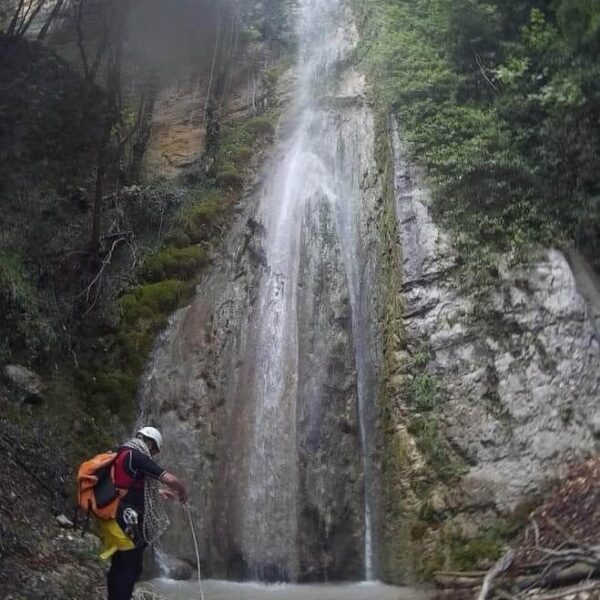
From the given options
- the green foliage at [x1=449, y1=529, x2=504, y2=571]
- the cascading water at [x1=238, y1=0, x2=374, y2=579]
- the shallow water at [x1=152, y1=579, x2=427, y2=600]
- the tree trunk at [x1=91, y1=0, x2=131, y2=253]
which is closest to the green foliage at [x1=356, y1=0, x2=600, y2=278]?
the cascading water at [x1=238, y1=0, x2=374, y2=579]

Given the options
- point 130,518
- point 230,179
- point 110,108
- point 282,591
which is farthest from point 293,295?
point 130,518

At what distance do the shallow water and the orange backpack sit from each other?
2.27 meters

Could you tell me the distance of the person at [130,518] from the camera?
5250mm

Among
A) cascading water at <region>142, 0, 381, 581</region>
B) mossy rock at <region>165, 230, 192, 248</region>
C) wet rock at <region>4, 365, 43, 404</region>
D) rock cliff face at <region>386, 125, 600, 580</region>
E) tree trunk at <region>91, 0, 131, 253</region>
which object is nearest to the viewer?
rock cliff face at <region>386, 125, 600, 580</region>

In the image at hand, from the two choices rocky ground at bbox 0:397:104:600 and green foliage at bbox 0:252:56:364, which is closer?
rocky ground at bbox 0:397:104:600

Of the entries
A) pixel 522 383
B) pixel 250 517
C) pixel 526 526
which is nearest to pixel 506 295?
pixel 522 383

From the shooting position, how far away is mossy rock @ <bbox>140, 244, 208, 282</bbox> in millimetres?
11055

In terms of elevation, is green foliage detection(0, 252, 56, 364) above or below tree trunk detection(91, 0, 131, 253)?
below

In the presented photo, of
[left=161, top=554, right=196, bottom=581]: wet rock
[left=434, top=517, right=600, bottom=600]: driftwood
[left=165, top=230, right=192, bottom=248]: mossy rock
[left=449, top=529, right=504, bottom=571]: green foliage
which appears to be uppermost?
[left=165, top=230, right=192, bottom=248]: mossy rock

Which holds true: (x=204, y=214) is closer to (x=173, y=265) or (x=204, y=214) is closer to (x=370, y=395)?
(x=173, y=265)

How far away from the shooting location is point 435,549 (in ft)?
24.8

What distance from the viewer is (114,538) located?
5277mm

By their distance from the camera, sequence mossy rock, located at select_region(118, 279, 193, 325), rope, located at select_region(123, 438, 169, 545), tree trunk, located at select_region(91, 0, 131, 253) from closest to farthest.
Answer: rope, located at select_region(123, 438, 169, 545) < mossy rock, located at select_region(118, 279, 193, 325) < tree trunk, located at select_region(91, 0, 131, 253)

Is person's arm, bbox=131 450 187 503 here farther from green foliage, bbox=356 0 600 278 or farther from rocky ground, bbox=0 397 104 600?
green foliage, bbox=356 0 600 278
